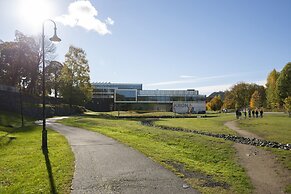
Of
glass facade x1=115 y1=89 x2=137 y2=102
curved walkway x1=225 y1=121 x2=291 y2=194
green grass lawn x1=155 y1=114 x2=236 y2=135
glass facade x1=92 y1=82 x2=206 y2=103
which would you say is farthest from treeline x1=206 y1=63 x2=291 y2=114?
curved walkway x1=225 y1=121 x2=291 y2=194

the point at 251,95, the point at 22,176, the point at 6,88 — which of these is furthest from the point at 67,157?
the point at 251,95

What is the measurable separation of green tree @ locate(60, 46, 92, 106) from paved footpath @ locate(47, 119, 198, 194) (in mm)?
47020

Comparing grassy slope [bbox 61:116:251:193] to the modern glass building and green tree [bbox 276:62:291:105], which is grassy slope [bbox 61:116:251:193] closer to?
green tree [bbox 276:62:291:105]

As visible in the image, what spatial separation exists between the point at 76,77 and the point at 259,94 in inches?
3055

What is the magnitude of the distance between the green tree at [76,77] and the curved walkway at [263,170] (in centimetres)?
4630

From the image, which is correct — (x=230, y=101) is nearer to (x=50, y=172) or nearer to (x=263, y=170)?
(x=263, y=170)

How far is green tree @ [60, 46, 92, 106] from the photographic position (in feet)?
200

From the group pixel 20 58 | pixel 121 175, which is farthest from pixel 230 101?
pixel 121 175

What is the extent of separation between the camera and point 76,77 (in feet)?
207

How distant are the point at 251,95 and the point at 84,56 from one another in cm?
7798

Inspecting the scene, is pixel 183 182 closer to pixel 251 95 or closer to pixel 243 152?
pixel 243 152

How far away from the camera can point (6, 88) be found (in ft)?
186

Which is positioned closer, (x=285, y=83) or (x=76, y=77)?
(x=76, y=77)

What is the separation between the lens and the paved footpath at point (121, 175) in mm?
9219
